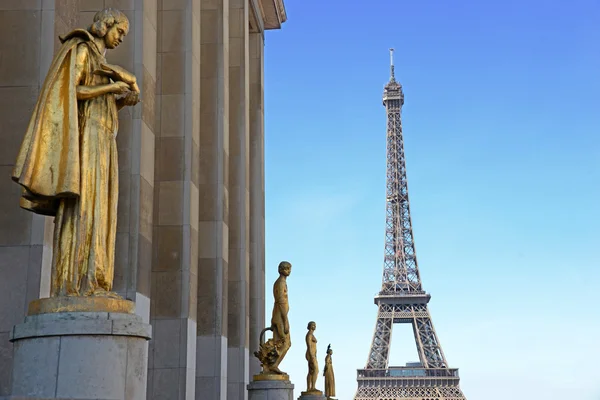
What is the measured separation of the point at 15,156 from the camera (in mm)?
11516

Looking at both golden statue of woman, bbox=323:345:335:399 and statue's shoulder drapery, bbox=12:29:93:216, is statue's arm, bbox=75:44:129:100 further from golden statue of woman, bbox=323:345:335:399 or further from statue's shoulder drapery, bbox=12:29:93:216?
golden statue of woman, bbox=323:345:335:399

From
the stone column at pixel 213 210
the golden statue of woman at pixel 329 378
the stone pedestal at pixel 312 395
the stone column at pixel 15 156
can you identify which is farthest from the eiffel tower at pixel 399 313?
the stone column at pixel 15 156

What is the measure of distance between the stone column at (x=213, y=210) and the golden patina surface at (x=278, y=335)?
145 cm

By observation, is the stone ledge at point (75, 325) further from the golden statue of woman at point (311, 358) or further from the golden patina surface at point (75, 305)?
the golden statue of woman at point (311, 358)

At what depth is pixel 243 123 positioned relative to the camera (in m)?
26.8

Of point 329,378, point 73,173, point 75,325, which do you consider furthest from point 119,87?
point 329,378

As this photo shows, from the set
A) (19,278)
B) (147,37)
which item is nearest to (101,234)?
(19,278)

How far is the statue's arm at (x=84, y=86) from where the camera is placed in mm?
7555

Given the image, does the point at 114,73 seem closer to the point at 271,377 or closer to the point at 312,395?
the point at 271,377

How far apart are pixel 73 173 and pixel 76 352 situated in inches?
63.4

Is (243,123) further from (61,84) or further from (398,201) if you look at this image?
(398,201)

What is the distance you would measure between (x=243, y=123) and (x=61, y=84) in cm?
1933

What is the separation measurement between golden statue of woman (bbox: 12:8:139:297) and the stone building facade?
12.3ft

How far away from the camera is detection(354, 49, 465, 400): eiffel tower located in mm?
100000
